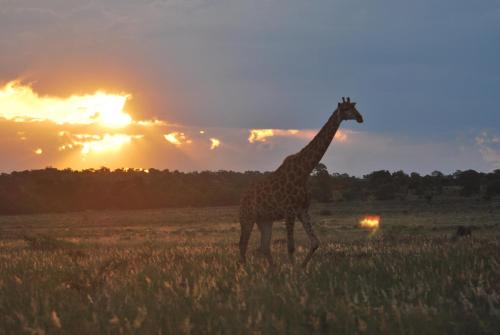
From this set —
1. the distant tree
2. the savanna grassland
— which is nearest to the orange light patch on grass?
the savanna grassland

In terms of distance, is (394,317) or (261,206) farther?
(261,206)

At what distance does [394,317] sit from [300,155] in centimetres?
792

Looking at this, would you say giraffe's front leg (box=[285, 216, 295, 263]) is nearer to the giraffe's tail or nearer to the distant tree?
the giraffe's tail

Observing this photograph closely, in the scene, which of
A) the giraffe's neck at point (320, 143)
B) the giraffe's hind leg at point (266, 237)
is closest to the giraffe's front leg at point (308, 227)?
the giraffe's hind leg at point (266, 237)

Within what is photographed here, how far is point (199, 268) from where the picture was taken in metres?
8.17

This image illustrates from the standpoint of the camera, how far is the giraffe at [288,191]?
449 inches

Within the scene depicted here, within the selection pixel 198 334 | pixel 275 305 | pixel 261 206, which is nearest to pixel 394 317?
pixel 275 305

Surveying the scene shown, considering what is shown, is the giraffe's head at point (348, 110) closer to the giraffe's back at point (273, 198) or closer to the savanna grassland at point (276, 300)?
the giraffe's back at point (273, 198)

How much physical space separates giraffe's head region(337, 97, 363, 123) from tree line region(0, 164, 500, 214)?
8247 centimetres

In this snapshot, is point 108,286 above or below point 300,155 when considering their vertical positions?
below

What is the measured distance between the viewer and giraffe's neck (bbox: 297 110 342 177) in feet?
39.8

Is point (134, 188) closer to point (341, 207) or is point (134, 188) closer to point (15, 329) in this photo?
point (341, 207)

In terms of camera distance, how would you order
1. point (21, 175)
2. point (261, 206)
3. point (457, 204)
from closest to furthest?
1. point (261, 206)
2. point (457, 204)
3. point (21, 175)

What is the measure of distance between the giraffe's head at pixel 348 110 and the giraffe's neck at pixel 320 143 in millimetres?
135
